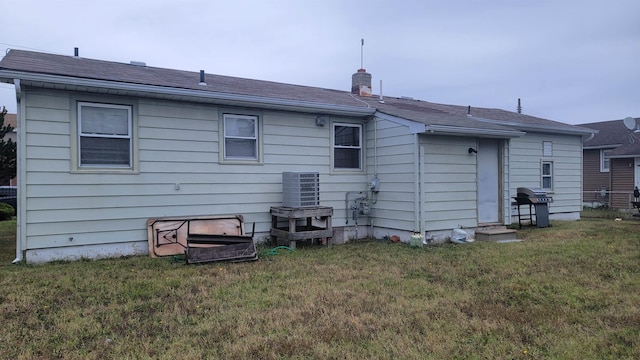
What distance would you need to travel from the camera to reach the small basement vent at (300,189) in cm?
791

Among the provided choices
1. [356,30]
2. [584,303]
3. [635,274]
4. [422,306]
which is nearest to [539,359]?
[422,306]

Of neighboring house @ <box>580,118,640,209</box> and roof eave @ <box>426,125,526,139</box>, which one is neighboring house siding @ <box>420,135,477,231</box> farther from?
neighboring house @ <box>580,118,640,209</box>

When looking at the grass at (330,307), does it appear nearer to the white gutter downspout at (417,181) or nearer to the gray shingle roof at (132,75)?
the white gutter downspout at (417,181)

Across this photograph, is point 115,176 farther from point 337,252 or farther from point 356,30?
point 356,30

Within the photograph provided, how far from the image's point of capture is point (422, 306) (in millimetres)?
4309

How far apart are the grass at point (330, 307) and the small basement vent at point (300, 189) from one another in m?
1.36

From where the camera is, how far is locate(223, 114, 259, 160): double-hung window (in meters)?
7.96

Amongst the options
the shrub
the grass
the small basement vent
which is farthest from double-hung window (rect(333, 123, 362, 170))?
the shrub

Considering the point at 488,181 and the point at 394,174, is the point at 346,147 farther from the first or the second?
the point at 488,181

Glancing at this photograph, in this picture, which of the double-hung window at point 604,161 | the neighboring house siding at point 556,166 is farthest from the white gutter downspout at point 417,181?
the double-hung window at point 604,161

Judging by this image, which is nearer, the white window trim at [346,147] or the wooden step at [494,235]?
the wooden step at [494,235]

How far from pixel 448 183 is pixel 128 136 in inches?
243

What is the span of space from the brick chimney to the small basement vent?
4751 mm

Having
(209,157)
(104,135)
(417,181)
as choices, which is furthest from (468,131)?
(104,135)
